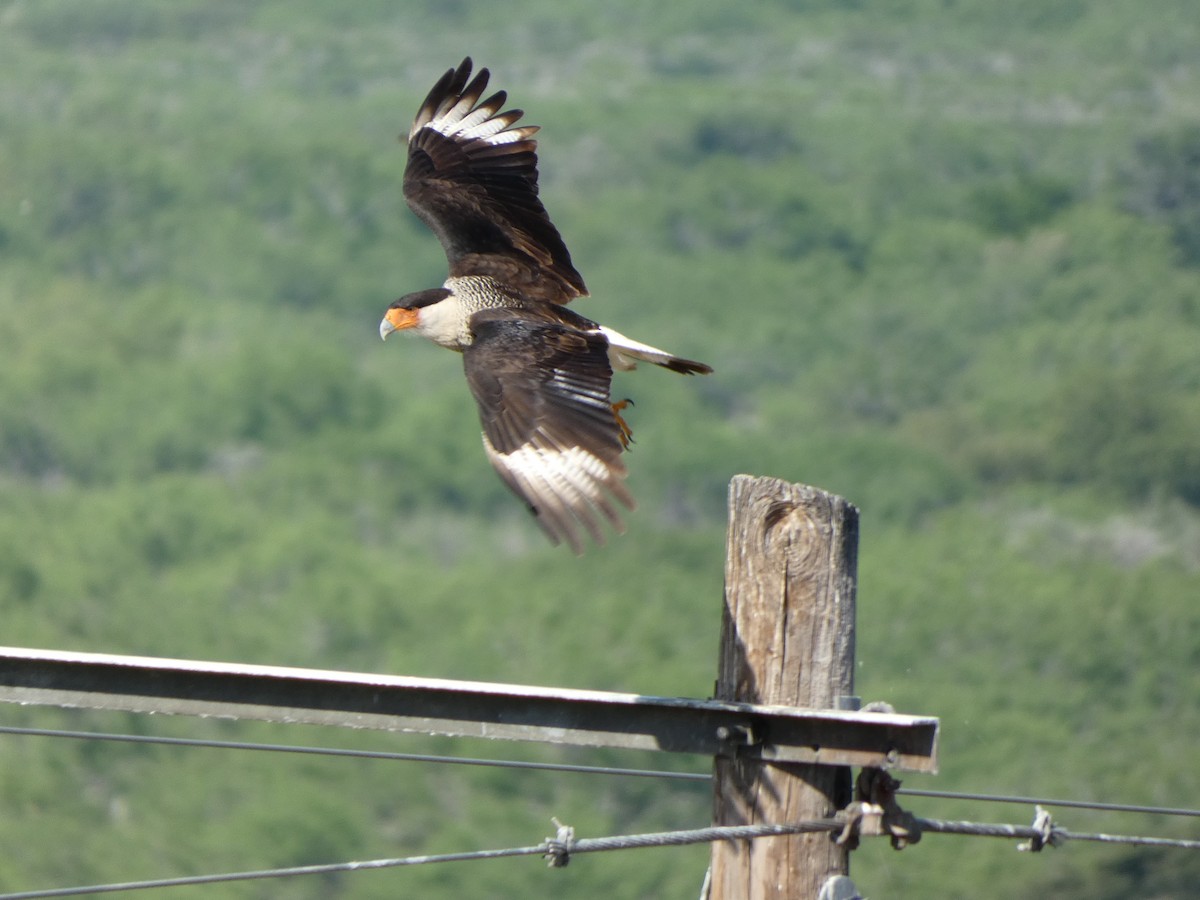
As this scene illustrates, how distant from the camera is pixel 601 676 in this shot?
1480 inches

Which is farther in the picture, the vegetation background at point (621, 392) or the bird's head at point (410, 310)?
the vegetation background at point (621, 392)

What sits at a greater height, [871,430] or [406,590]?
[871,430]

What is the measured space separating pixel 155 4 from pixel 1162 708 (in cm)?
4313

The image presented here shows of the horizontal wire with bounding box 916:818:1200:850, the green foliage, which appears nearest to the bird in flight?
the horizontal wire with bounding box 916:818:1200:850

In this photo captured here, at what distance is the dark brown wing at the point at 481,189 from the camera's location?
789 centimetres

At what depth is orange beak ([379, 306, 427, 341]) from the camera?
7.64m

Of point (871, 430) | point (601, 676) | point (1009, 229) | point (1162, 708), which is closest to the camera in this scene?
point (1162, 708)

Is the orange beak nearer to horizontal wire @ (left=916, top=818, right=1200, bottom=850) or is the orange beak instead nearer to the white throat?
the white throat

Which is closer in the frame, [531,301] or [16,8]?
[531,301]

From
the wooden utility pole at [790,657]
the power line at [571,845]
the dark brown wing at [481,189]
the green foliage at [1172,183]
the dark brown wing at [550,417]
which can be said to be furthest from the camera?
the green foliage at [1172,183]

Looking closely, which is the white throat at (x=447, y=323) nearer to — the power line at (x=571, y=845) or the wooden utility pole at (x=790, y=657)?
the wooden utility pole at (x=790, y=657)

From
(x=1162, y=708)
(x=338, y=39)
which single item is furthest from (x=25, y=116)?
(x=1162, y=708)

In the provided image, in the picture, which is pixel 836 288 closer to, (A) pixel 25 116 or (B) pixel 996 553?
(B) pixel 996 553

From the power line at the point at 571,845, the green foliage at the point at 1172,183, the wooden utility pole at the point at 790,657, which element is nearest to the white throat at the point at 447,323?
the wooden utility pole at the point at 790,657
